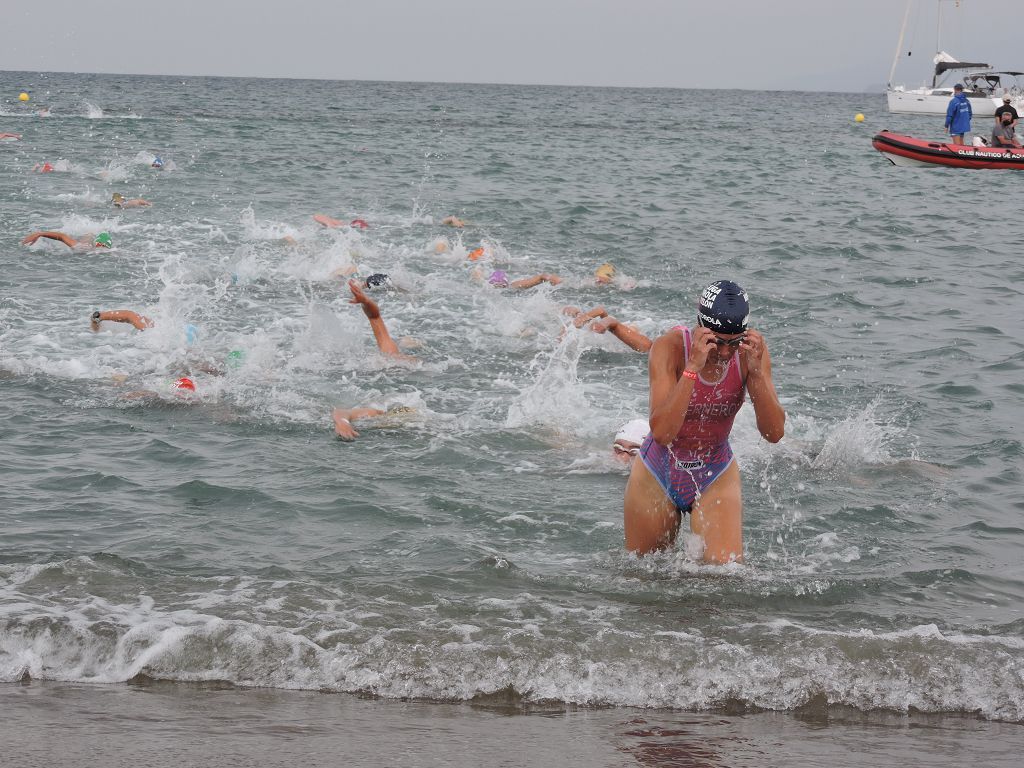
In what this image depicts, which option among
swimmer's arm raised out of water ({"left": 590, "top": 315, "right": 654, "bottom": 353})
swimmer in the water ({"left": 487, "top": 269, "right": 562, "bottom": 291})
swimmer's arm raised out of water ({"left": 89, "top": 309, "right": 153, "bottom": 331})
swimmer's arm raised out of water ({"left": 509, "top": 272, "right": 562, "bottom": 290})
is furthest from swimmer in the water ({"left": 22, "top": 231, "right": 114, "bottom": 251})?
swimmer's arm raised out of water ({"left": 590, "top": 315, "right": 654, "bottom": 353})

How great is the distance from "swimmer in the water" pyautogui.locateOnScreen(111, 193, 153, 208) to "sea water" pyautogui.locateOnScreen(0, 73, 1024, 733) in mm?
267

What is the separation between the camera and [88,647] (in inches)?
217

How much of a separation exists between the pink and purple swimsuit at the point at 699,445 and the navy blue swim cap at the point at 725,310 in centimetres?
30

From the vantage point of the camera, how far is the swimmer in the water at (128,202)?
846 inches

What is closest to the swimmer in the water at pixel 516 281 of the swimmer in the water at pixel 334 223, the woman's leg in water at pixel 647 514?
the swimmer in the water at pixel 334 223

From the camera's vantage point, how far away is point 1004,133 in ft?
98.6

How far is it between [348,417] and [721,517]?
4464 millimetres

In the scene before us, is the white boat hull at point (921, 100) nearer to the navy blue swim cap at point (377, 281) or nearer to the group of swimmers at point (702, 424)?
the navy blue swim cap at point (377, 281)

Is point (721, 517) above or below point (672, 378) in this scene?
below

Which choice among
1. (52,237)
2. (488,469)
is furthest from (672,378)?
(52,237)

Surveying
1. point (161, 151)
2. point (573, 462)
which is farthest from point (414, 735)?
point (161, 151)

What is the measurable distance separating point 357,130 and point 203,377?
130ft

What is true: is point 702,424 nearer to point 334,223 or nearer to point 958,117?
point 334,223

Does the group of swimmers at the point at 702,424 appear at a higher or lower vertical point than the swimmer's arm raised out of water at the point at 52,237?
higher
